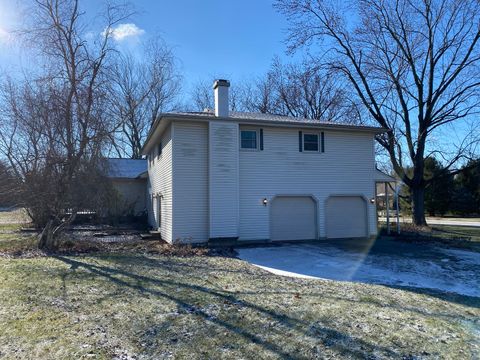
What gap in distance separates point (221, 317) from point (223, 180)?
8299mm

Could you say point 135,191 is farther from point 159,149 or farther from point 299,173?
point 299,173

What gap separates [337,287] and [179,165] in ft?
24.7

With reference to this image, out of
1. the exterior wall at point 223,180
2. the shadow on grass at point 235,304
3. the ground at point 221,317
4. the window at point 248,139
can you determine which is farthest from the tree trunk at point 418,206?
the shadow on grass at point 235,304

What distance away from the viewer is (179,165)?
1314cm

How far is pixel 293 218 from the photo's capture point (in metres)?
15.0

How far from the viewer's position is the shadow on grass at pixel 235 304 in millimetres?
4348

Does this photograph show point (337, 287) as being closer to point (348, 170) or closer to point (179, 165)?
point (179, 165)

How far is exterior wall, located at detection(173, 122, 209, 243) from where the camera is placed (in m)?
13.0

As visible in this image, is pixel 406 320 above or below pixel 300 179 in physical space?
below

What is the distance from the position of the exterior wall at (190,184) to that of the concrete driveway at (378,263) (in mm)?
1965

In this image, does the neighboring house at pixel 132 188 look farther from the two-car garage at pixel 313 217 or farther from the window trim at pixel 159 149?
the two-car garage at pixel 313 217

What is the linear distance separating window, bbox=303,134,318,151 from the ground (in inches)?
311

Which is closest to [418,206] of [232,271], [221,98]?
[221,98]

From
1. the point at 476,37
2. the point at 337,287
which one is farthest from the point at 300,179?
the point at 476,37
